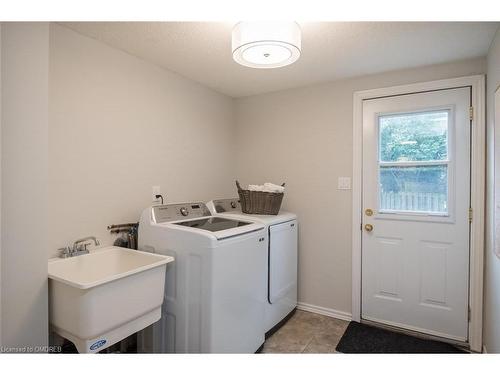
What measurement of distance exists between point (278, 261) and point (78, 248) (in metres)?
1.50

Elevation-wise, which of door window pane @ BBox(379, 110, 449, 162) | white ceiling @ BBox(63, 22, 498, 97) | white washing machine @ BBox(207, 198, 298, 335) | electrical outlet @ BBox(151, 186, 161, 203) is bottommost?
white washing machine @ BBox(207, 198, 298, 335)

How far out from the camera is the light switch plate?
262cm

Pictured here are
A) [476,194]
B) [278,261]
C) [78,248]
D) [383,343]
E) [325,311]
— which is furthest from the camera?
[325,311]

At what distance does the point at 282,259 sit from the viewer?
252cm

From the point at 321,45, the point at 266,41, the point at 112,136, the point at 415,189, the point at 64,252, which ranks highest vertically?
the point at 321,45

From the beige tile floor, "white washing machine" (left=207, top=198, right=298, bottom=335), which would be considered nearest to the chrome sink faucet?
"white washing machine" (left=207, top=198, right=298, bottom=335)

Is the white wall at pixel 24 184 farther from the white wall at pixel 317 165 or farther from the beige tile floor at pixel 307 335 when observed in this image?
the white wall at pixel 317 165

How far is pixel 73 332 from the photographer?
140cm

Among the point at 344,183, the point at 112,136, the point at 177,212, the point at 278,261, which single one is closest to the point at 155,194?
the point at 177,212

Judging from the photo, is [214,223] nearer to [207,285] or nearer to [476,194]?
[207,285]

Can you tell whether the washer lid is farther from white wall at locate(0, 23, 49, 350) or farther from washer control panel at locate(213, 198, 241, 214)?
white wall at locate(0, 23, 49, 350)

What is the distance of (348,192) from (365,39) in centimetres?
127

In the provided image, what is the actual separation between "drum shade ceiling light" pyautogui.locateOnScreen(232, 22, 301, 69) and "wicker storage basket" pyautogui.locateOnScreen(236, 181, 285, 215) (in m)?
1.16

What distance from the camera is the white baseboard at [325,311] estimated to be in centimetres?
265
